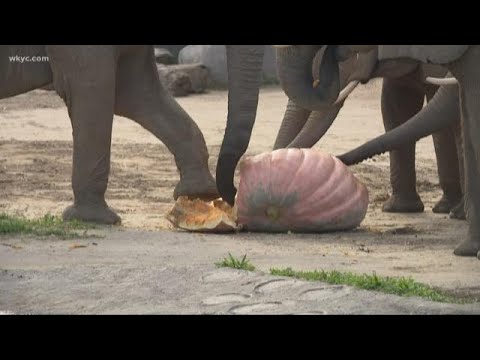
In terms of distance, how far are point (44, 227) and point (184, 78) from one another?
35.0 feet

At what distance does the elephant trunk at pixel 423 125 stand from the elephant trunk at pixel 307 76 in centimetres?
95

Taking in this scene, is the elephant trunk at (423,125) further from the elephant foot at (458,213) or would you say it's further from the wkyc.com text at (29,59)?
the wkyc.com text at (29,59)

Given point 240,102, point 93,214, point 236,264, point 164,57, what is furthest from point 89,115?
point 164,57

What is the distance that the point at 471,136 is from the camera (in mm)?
7855

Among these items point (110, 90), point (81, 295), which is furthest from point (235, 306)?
point (110, 90)

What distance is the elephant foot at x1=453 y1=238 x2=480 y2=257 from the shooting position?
8.12 meters

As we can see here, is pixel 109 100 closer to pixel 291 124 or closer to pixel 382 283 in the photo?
pixel 291 124

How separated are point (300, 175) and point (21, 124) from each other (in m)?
7.76

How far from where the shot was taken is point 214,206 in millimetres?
9367

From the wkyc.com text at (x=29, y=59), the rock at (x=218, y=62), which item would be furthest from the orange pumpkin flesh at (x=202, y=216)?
the rock at (x=218, y=62)

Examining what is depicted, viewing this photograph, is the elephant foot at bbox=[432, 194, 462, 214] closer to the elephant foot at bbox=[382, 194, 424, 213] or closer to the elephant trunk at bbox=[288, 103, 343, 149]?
the elephant foot at bbox=[382, 194, 424, 213]

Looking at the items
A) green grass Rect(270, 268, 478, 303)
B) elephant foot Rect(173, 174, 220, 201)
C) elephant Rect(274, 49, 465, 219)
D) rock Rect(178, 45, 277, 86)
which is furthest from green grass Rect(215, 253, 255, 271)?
rock Rect(178, 45, 277, 86)

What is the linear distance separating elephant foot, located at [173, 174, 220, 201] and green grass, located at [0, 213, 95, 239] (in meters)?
1.15

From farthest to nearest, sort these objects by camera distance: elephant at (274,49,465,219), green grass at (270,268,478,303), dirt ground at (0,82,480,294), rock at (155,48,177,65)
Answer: rock at (155,48,177,65)
elephant at (274,49,465,219)
dirt ground at (0,82,480,294)
green grass at (270,268,478,303)
